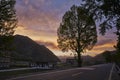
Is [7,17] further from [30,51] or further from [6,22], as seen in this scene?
[30,51]

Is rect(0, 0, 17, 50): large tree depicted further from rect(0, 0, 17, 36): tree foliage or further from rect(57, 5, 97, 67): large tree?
rect(57, 5, 97, 67): large tree

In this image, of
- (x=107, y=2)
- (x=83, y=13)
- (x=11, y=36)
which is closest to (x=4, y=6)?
(x=11, y=36)

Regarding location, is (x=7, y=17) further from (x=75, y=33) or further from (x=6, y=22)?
(x=75, y=33)

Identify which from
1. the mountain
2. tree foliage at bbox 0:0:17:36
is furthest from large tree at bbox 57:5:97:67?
tree foliage at bbox 0:0:17:36

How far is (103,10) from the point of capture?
27250 mm

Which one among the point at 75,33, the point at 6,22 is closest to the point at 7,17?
the point at 6,22

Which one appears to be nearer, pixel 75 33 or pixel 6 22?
pixel 6 22

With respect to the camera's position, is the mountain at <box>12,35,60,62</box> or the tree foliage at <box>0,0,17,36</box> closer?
the tree foliage at <box>0,0,17,36</box>

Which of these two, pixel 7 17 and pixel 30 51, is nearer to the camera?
pixel 7 17

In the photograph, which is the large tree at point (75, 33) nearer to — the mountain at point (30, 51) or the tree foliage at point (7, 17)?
the mountain at point (30, 51)

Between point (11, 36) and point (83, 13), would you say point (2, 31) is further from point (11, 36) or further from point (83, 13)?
point (83, 13)

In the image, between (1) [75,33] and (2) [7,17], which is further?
(1) [75,33]

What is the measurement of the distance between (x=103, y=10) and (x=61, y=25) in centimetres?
5006

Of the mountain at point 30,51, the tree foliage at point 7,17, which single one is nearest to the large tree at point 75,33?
the mountain at point 30,51
